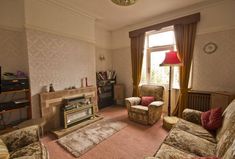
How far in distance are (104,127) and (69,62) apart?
1.85 meters

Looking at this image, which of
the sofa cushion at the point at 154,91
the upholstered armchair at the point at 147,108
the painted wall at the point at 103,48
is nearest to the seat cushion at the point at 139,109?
the upholstered armchair at the point at 147,108

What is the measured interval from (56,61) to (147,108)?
2.45 meters

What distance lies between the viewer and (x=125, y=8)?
3.14m

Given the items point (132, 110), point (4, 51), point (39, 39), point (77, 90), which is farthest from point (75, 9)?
point (132, 110)

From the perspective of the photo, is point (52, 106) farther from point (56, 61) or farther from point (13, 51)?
point (13, 51)

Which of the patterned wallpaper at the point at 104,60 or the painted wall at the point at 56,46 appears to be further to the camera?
the patterned wallpaper at the point at 104,60

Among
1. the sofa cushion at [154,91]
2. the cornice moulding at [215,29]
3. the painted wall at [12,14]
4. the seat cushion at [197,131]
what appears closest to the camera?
the seat cushion at [197,131]

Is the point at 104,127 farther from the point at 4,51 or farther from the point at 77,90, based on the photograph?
the point at 4,51

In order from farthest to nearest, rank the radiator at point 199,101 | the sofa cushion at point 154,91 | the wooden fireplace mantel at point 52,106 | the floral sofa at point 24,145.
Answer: the sofa cushion at point 154,91 < the radiator at point 199,101 < the wooden fireplace mantel at point 52,106 < the floral sofa at point 24,145

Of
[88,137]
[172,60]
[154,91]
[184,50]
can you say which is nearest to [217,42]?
[184,50]

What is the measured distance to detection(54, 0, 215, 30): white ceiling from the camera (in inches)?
113

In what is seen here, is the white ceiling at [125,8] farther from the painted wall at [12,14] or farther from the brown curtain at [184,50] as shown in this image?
the painted wall at [12,14]

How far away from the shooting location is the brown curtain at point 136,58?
398 centimetres

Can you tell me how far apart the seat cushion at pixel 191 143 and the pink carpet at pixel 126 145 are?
582 millimetres
